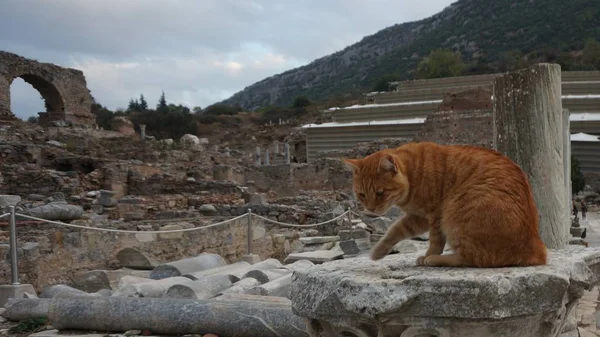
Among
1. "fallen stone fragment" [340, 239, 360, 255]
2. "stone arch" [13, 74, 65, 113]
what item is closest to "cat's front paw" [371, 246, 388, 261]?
"fallen stone fragment" [340, 239, 360, 255]

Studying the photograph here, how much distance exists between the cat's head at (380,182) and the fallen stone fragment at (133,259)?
5.78 metres

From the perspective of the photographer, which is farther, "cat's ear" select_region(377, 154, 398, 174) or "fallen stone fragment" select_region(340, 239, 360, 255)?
"fallen stone fragment" select_region(340, 239, 360, 255)

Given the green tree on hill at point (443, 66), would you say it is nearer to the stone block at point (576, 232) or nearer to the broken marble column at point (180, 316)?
the stone block at point (576, 232)

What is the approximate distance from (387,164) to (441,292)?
673mm

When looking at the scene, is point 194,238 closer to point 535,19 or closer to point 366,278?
point 366,278

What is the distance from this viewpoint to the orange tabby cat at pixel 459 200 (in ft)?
8.80

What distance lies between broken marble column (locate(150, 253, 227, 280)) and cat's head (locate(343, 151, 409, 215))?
4.40 meters

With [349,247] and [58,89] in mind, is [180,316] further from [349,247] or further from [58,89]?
[58,89]

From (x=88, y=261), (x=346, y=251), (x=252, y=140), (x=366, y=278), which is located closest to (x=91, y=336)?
(x=366, y=278)

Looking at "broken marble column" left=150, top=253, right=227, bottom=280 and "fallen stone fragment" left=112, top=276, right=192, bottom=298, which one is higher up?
"fallen stone fragment" left=112, top=276, right=192, bottom=298

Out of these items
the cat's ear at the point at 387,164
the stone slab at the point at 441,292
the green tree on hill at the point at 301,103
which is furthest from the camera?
the green tree on hill at the point at 301,103

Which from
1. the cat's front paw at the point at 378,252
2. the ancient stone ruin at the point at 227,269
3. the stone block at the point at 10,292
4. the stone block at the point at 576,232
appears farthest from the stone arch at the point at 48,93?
the cat's front paw at the point at 378,252

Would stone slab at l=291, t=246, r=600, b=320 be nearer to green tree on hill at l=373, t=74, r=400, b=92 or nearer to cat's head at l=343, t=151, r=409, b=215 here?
cat's head at l=343, t=151, r=409, b=215

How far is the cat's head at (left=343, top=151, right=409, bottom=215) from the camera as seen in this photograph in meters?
2.80
